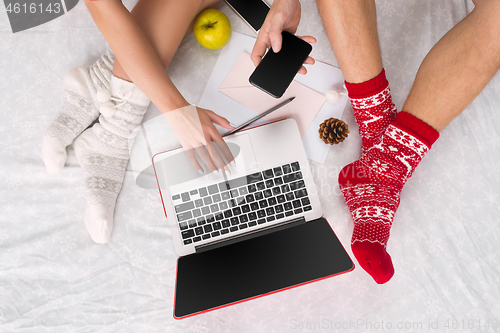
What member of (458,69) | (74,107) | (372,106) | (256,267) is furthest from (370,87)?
(74,107)

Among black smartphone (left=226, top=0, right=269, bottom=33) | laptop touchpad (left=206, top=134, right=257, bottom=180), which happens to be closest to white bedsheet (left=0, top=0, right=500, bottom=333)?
black smartphone (left=226, top=0, right=269, bottom=33)

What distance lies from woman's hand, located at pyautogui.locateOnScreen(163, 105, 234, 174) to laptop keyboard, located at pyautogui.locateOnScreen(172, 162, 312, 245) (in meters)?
0.05

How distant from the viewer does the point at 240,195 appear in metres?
0.62

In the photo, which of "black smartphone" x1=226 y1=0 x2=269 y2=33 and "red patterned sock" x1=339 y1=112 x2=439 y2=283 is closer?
"red patterned sock" x1=339 y1=112 x2=439 y2=283

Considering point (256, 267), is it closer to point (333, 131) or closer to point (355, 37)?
point (333, 131)

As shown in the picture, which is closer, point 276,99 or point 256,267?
point 256,267

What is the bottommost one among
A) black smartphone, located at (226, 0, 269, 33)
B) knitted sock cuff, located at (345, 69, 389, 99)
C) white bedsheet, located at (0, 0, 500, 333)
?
white bedsheet, located at (0, 0, 500, 333)

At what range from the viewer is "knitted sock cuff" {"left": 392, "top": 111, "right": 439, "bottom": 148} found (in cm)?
61

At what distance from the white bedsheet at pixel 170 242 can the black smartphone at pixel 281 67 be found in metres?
0.14

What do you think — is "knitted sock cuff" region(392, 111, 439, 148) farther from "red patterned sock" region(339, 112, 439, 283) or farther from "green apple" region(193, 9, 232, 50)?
"green apple" region(193, 9, 232, 50)

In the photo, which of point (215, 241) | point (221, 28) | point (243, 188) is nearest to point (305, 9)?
point (221, 28)

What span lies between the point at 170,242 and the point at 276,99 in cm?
38

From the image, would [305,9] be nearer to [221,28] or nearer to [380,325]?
[221,28]

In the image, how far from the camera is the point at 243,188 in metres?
0.63
